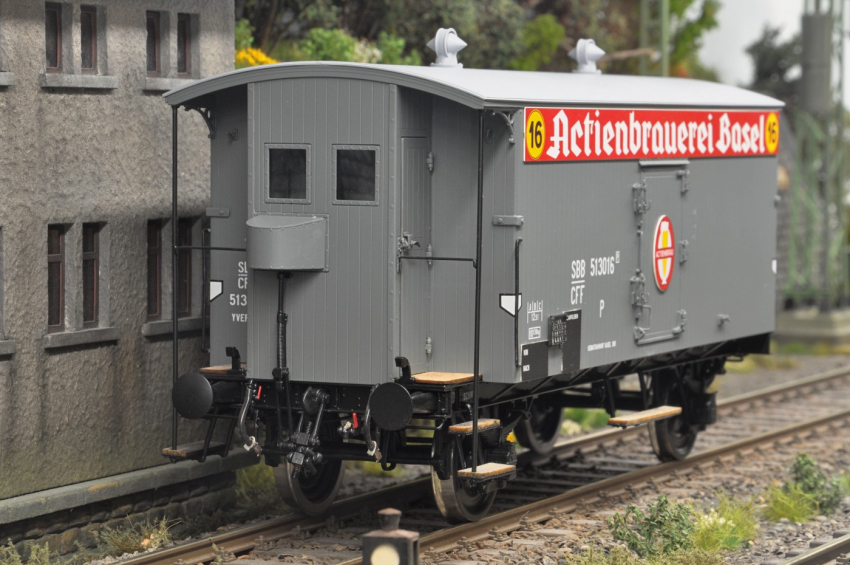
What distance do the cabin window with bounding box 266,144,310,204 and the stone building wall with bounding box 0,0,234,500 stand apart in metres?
1.83

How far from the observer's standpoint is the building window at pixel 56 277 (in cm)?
1245

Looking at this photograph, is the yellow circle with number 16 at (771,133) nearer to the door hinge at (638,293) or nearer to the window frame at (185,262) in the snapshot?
the door hinge at (638,293)

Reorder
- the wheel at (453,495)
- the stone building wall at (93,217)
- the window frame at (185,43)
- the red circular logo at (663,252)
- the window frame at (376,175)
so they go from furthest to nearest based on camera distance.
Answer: the red circular logo at (663,252), the window frame at (185,43), the wheel at (453,495), the stone building wall at (93,217), the window frame at (376,175)

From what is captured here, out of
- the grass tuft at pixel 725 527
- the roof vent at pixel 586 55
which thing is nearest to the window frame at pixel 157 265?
the roof vent at pixel 586 55

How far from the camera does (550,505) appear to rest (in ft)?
45.8

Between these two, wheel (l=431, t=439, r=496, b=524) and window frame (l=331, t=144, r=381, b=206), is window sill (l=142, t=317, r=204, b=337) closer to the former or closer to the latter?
window frame (l=331, t=144, r=381, b=206)

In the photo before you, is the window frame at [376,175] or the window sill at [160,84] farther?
the window sill at [160,84]

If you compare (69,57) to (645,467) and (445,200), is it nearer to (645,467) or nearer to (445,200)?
(445,200)

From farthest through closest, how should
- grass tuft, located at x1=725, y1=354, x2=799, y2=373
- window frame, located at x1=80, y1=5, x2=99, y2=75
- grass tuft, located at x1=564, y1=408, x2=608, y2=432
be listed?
grass tuft, located at x1=725, y1=354, x2=799, y2=373 → grass tuft, located at x1=564, y1=408, x2=608, y2=432 → window frame, located at x1=80, y1=5, x2=99, y2=75

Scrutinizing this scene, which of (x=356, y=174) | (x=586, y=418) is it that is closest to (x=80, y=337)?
(x=356, y=174)

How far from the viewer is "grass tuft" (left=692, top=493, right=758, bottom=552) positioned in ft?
41.0

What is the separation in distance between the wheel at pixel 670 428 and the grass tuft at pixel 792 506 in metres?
1.76

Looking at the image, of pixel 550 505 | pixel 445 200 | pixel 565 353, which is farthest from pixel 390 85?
pixel 550 505

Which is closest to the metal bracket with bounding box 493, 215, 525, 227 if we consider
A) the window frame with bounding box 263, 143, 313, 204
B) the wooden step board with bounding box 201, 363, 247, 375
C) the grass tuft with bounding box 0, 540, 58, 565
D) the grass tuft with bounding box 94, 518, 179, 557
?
the window frame with bounding box 263, 143, 313, 204
